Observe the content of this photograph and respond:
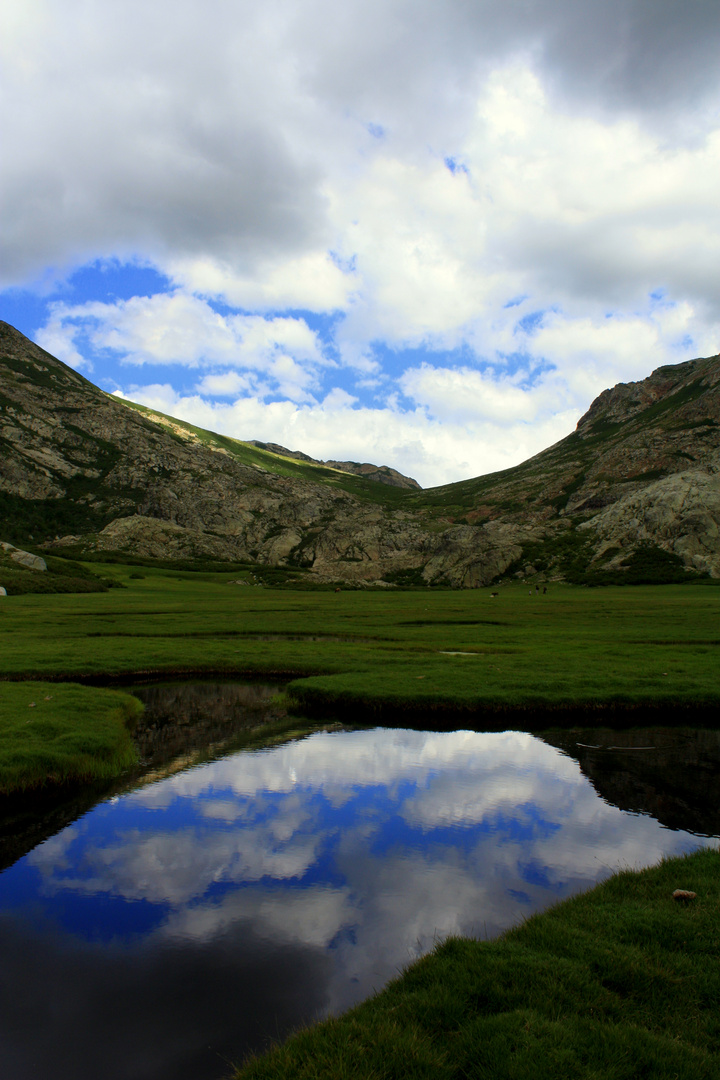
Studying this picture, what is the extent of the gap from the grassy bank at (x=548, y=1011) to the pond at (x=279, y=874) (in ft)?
5.13

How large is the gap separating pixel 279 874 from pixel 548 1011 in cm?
784

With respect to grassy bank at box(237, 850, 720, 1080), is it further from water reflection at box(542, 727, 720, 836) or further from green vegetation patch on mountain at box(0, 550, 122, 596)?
green vegetation patch on mountain at box(0, 550, 122, 596)

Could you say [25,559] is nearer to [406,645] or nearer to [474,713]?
[406,645]

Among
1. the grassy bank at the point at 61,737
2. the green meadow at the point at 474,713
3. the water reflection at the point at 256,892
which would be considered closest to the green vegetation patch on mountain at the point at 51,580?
the green meadow at the point at 474,713

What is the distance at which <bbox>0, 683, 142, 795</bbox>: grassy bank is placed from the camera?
1927 centimetres

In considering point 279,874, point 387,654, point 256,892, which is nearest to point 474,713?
point 387,654

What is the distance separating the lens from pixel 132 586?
123 meters

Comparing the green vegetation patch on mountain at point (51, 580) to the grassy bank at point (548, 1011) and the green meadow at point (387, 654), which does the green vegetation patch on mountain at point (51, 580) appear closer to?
the green meadow at point (387, 654)

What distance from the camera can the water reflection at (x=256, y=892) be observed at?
31.3 feet

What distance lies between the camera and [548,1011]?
8.17 m

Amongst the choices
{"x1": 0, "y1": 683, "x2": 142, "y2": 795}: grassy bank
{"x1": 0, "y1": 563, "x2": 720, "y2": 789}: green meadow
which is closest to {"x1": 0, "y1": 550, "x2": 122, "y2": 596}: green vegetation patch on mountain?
{"x1": 0, "y1": 563, "x2": 720, "y2": 789}: green meadow

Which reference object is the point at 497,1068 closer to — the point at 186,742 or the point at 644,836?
the point at 644,836

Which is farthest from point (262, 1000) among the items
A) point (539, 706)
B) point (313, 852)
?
point (539, 706)

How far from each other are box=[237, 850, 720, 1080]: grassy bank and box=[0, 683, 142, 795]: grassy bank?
1472cm
